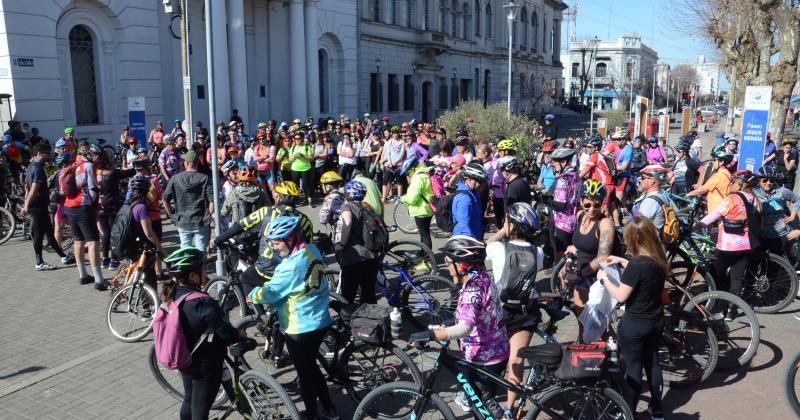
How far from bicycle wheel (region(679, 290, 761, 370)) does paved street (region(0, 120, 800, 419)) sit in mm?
152

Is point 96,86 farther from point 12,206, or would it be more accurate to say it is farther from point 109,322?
point 109,322

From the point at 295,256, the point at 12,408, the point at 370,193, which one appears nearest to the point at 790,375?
the point at 295,256

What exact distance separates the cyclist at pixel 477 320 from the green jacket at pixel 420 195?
4.39 meters

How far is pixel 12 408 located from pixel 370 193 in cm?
411

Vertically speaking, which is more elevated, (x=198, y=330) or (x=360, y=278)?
(x=198, y=330)

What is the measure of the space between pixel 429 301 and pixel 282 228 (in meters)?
2.64

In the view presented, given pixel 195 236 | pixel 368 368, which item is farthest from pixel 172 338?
pixel 195 236

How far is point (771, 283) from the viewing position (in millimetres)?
7750

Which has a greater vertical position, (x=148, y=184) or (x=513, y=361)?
(x=148, y=184)

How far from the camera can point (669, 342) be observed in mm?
5762

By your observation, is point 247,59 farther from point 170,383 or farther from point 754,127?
point 170,383

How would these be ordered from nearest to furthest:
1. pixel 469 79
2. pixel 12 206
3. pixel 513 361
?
pixel 513 361 → pixel 12 206 → pixel 469 79

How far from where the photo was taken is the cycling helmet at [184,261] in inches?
170

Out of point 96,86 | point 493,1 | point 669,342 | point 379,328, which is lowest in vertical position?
point 669,342
